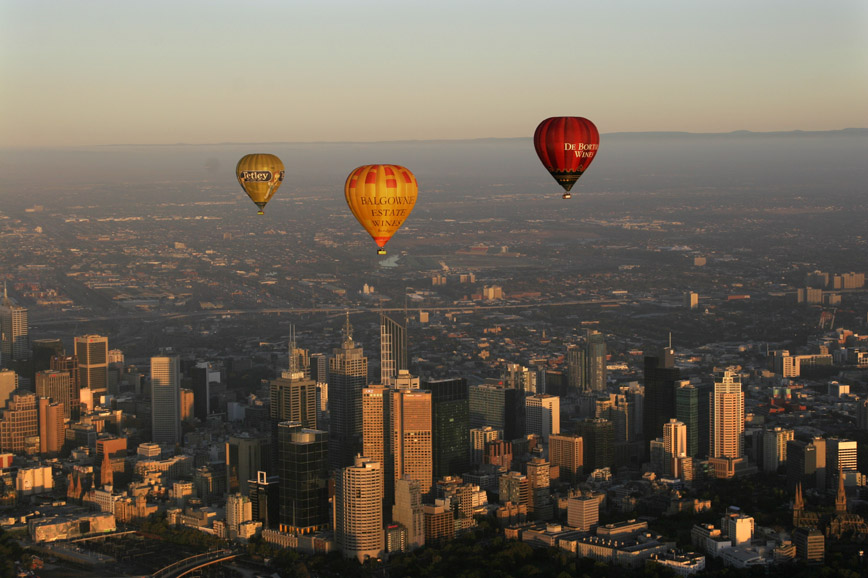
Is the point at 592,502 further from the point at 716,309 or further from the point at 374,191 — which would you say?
the point at 716,309

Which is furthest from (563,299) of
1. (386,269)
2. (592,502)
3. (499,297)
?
(592,502)

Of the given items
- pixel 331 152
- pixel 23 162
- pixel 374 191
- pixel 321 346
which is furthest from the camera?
pixel 23 162

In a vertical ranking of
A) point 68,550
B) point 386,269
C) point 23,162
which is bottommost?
point 68,550

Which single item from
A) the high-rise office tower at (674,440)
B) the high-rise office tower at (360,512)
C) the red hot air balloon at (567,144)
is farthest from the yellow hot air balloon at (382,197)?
the high-rise office tower at (674,440)

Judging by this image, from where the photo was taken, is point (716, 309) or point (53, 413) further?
point (716, 309)

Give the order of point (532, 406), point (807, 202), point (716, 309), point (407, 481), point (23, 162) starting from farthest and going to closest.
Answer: point (807, 202) → point (716, 309) → point (23, 162) → point (532, 406) → point (407, 481)

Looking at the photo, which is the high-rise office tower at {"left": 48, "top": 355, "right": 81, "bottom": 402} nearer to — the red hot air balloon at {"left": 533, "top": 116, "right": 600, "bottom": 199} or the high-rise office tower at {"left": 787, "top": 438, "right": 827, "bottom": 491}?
the high-rise office tower at {"left": 787, "top": 438, "right": 827, "bottom": 491}
